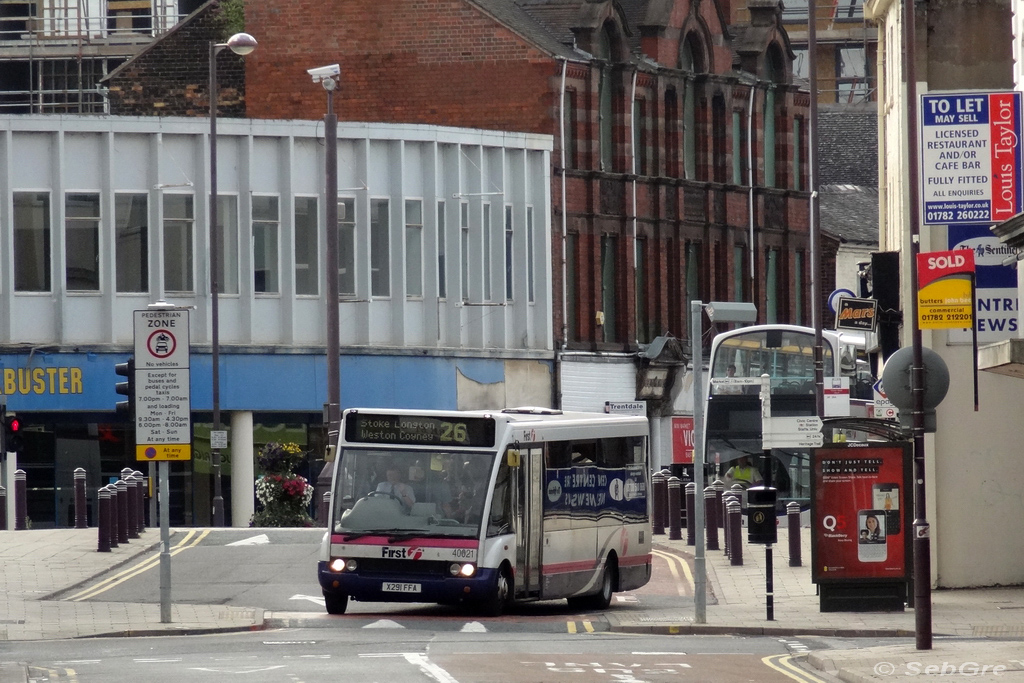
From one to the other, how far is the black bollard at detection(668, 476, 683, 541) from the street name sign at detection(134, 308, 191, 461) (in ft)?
51.9

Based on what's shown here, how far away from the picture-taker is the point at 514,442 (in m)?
22.6

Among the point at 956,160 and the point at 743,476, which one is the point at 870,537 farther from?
the point at 743,476

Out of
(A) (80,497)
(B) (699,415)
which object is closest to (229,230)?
(A) (80,497)

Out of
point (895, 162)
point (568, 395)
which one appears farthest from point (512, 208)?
point (895, 162)

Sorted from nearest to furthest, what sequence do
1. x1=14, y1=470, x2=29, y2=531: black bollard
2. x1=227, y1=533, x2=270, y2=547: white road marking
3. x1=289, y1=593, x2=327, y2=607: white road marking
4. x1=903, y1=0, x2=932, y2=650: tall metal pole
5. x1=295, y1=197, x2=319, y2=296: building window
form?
x1=903, y1=0, x2=932, y2=650: tall metal pole < x1=289, y1=593, x2=327, y2=607: white road marking < x1=227, y1=533, x2=270, y2=547: white road marking < x1=14, y1=470, x2=29, y2=531: black bollard < x1=295, y1=197, x2=319, y2=296: building window

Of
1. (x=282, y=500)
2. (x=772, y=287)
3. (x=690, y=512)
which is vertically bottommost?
(x=690, y=512)

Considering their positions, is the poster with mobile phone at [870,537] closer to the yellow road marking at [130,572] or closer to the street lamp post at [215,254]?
the yellow road marking at [130,572]

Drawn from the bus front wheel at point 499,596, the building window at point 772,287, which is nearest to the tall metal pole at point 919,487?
the bus front wheel at point 499,596

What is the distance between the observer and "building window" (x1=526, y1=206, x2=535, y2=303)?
52.8 metres

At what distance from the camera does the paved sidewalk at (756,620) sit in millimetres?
17062

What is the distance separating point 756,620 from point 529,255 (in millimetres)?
31444

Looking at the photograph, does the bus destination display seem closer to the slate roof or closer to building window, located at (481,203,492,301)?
building window, located at (481,203,492,301)

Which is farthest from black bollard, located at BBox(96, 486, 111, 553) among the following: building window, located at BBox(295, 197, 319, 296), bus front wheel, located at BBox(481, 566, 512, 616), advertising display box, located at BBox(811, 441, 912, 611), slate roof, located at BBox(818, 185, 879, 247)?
slate roof, located at BBox(818, 185, 879, 247)

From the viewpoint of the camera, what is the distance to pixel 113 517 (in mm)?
30281
